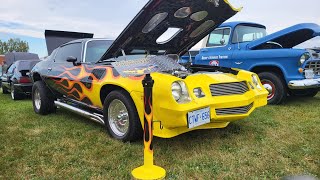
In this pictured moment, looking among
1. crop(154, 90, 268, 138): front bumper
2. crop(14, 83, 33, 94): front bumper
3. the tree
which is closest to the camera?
crop(154, 90, 268, 138): front bumper

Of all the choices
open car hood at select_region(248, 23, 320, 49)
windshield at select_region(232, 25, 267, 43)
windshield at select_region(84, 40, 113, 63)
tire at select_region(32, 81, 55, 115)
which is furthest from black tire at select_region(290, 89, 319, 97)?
tire at select_region(32, 81, 55, 115)

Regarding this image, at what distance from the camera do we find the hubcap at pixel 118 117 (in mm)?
4031

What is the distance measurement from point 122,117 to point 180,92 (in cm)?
104

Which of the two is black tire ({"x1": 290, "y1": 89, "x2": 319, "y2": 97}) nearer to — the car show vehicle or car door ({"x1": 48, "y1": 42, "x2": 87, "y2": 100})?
the car show vehicle

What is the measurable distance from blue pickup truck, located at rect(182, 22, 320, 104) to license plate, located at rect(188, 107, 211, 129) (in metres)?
2.37

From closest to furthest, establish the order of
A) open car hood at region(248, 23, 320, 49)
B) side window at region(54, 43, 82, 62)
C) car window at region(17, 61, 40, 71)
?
side window at region(54, 43, 82, 62), open car hood at region(248, 23, 320, 49), car window at region(17, 61, 40, 71)

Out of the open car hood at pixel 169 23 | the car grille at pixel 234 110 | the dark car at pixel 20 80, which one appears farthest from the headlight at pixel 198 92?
the dark car at pixel 20 80

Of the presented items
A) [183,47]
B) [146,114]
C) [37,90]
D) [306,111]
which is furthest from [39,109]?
[306,111]

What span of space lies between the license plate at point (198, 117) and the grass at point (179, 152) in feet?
1.28

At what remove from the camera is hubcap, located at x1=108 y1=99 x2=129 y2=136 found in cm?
403

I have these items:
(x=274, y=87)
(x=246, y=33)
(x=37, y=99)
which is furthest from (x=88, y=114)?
(x=246, y=33)

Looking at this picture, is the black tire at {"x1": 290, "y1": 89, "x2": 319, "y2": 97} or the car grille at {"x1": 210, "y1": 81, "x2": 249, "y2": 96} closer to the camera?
the car grille at {"x1": 210, "y1": 81, "x2": 249, "y2": 96}

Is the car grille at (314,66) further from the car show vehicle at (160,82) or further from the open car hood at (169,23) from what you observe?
the open car hood at (169,23)

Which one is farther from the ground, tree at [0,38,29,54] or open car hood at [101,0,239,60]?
tree at [0,38,29,54]
